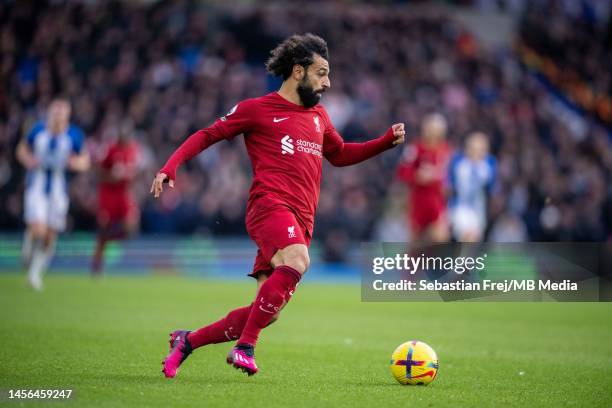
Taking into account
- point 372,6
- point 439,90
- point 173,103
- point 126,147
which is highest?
point 372,6

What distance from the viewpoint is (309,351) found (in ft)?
29.4

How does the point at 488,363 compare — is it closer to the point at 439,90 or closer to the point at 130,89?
the point at 130,89

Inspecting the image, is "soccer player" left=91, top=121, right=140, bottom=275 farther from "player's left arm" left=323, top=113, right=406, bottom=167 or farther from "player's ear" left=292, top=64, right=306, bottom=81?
"player's ear" left=292, top=64, right=306, bottom=81

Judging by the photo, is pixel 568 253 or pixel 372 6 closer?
pixel 568 253

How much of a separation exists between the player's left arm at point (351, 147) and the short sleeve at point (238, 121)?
2.36 feet

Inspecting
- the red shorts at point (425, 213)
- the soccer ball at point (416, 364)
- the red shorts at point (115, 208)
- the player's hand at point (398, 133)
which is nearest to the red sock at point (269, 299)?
the soccer ball at point (416, 364)

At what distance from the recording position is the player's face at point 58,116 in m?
15.0

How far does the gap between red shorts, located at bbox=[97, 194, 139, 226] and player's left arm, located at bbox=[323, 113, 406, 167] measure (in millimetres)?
11123

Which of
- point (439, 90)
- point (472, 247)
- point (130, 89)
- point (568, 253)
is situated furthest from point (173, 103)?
point (568, 253)

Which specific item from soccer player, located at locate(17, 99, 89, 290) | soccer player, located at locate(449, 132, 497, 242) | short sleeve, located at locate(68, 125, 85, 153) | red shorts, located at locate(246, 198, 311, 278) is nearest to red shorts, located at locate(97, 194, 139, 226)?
soccer player, located at locate(17, 99, 89, 290)

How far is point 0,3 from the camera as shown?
79.7 ft

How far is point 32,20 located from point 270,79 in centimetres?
655

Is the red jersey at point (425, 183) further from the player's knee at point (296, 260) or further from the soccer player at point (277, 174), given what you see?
the player's knee at point (296, 260)

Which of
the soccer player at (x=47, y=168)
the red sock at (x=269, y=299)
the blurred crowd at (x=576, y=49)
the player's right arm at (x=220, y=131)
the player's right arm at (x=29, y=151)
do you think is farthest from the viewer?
the blurred crowd at (x=576, y=49)
